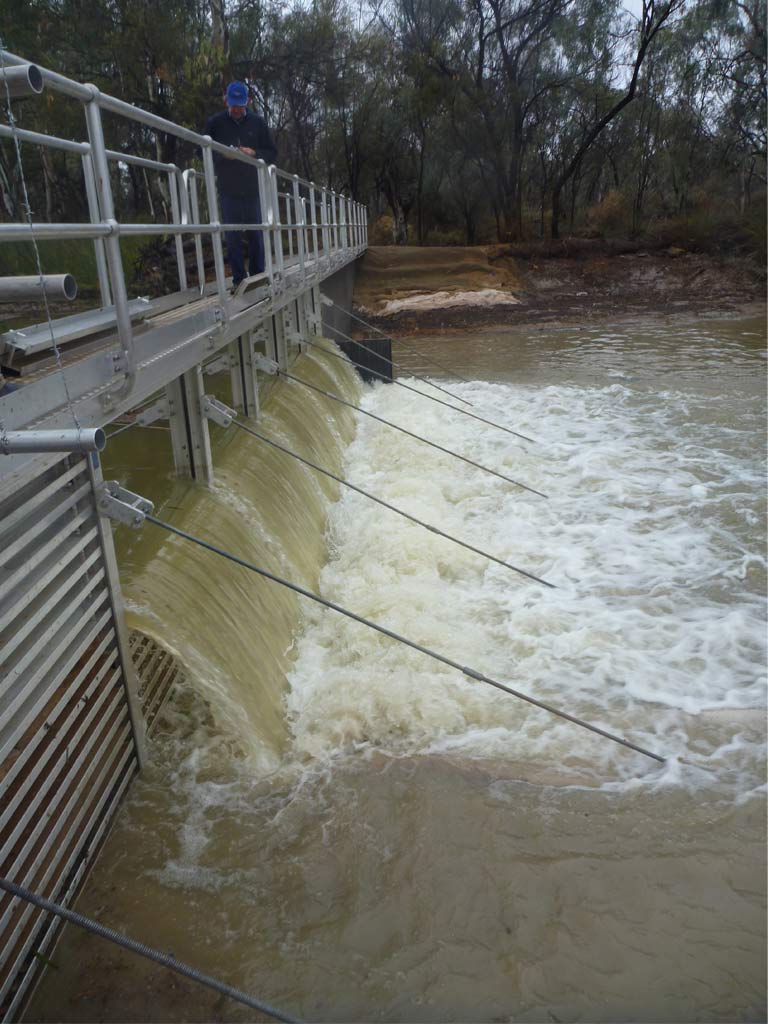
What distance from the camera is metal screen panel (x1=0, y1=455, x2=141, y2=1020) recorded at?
7.98ft

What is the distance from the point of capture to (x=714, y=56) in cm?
2280

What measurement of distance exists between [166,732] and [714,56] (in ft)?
84.4

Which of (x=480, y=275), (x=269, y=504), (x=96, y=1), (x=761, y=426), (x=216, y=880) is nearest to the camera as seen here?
(x=216, y=880)

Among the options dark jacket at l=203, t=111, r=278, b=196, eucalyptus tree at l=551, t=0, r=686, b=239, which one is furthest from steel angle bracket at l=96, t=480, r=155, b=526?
eucalyptus tree at l=551, t=0, r=686, b=239

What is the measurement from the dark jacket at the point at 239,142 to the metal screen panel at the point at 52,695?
4484 mm

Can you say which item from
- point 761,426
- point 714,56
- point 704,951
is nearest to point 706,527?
point 761,426

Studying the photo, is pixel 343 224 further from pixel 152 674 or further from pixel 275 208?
pixel 152 674

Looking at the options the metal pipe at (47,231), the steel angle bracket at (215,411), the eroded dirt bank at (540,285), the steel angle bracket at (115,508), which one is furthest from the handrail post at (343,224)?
the steel angle bracket at (115,508)

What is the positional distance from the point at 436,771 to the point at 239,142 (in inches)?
209

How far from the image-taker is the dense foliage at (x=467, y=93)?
1630cm

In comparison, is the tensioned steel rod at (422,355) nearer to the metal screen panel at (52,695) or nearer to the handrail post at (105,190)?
the handrail post at (105,190)

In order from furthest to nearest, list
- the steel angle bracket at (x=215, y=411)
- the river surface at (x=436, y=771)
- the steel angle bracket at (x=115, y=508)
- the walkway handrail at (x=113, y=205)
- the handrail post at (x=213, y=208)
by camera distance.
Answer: the steel angle bracket at (x=215, y=411) < the handrail post at (x=213, y=208) < the steel angle bracket at (x=115, y=508) < the river surface at (x=436, y=771) < the walkway handrail at (x=113, y=205)

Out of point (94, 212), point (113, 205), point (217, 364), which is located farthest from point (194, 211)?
point (113, 205)

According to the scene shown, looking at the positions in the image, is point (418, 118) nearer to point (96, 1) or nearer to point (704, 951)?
point (96, 1)
